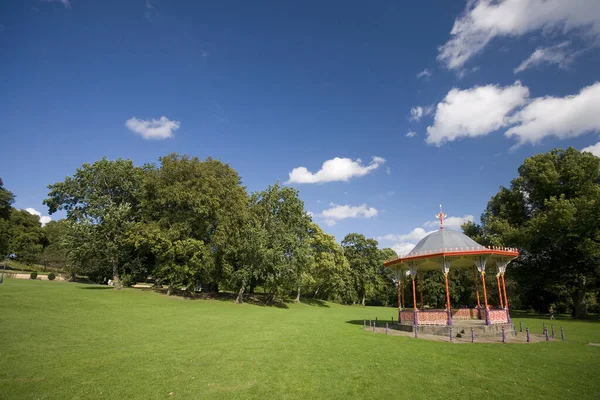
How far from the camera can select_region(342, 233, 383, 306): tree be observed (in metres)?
68.3

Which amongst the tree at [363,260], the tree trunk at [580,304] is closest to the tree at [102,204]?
the tree at [363,260]

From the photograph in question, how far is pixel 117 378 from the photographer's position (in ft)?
30.1

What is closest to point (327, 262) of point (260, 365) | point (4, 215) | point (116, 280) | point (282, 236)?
point (282, 236)

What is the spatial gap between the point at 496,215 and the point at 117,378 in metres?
49.7

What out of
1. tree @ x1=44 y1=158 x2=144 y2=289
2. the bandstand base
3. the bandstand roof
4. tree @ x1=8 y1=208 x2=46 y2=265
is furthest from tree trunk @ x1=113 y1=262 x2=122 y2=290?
tree @ x1=8 y1=208 x2=46 y2=265

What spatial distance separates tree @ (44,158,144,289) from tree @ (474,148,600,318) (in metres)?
45.9

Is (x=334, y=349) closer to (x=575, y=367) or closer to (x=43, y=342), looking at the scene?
(x=575, y=367)

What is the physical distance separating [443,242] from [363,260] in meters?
47.0

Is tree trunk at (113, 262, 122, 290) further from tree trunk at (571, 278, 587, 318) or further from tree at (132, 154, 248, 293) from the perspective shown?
tree trunk at (571, 278, 587, 318)

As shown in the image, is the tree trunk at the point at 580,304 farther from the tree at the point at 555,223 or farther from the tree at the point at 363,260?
the tree at the point at 363,260

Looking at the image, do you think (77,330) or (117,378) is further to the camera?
(77,330)

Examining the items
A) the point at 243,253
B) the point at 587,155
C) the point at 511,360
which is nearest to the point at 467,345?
the point at 511,360

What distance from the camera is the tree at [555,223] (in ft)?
107

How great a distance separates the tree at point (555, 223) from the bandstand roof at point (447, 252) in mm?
15083
